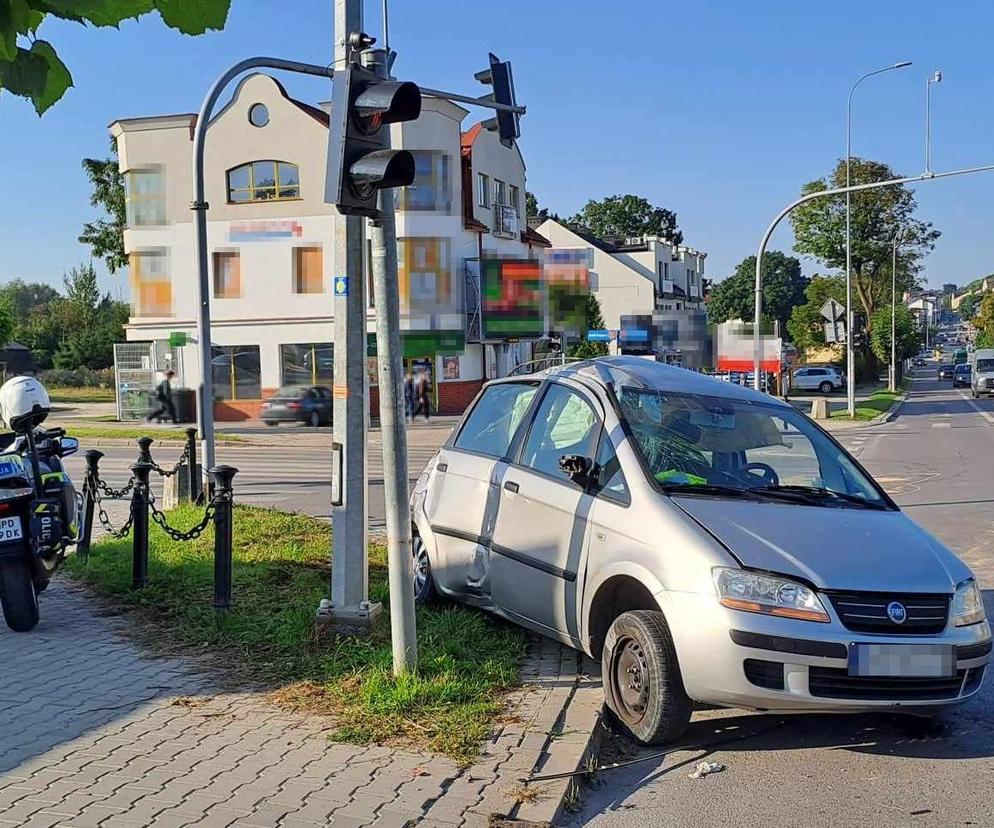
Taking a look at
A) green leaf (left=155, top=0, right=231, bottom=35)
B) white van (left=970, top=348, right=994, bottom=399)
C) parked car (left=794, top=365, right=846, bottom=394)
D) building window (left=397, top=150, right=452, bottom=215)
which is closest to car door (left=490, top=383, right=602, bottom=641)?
green leaf (left=155, top=0, right=231, bottom=35)

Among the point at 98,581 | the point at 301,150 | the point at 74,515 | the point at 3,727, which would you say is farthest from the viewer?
the point at 301,150

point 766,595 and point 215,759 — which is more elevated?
point 766,595

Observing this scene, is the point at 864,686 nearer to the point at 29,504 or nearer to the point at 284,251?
the point at 29,504

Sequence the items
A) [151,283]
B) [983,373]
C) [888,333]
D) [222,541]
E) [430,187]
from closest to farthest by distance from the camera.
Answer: [222,541] → [151,283] → [430,187] → [983,373] → [888,333]

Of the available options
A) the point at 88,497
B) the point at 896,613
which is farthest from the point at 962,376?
the point at 896,613

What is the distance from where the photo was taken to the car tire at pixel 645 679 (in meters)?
4.64

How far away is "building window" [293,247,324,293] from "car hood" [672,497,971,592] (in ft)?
97.7

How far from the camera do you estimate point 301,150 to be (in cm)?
3397

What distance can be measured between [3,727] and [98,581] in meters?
3.23

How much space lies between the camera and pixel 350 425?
6121 millimetres

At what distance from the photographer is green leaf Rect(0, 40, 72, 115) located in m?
2.52

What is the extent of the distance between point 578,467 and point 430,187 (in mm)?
30573

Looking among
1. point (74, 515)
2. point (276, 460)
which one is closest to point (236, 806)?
point (74, 515)

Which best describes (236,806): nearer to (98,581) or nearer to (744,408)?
(744,408)
